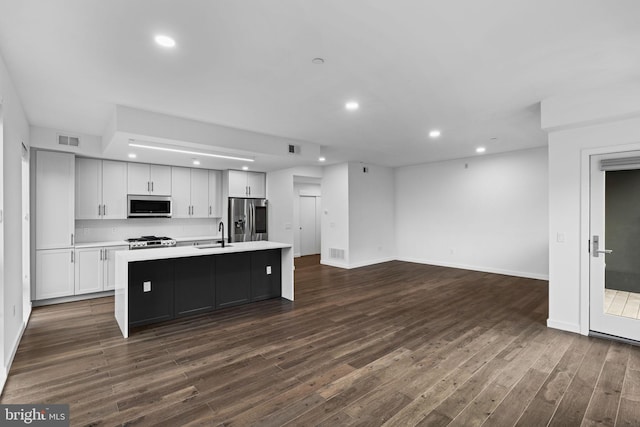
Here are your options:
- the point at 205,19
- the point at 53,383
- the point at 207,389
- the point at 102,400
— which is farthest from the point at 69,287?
the point at 205,19

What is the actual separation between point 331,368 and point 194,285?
7.94 ft

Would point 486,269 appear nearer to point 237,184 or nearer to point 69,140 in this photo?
point 237,184

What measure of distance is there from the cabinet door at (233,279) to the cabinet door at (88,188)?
9.70 ft

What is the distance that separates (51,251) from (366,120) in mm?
5271

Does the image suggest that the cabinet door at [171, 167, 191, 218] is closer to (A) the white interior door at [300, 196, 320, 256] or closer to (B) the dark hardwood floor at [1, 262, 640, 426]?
(B) the dark hardwood floor at [1, 262, 640, 426]

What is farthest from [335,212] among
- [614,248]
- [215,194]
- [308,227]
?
[614,248]

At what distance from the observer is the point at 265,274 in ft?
16.8

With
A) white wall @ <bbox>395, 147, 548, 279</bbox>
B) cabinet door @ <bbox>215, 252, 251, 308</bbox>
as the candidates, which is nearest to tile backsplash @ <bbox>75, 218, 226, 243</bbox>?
cabinet door @ <bbox>215, 252, 251, 308</bbox>

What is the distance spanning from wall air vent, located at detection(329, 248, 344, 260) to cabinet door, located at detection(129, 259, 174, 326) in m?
4.55

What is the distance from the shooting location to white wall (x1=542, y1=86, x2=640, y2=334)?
11.1ft

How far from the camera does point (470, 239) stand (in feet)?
24.7

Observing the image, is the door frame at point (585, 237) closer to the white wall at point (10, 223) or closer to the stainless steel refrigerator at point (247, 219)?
the white wall at point (10, 223)

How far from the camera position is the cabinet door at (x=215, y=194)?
7.25 m

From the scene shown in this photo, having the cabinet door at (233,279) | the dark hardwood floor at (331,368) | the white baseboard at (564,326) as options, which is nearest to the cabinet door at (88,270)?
the dark hardwood floor at (331,368)
